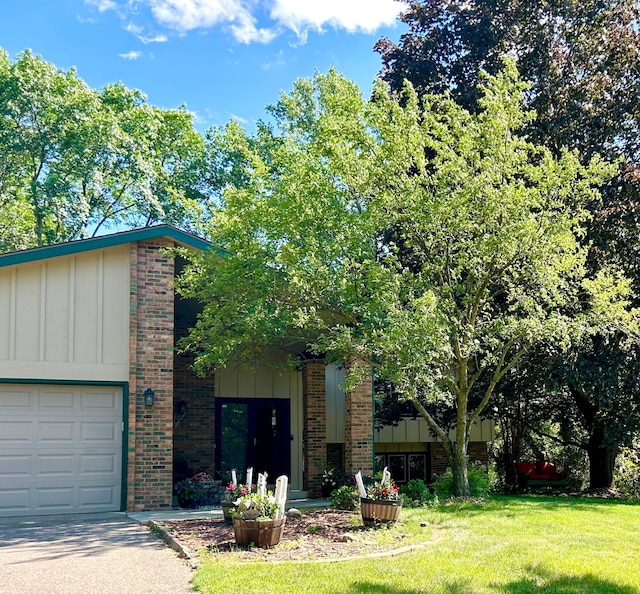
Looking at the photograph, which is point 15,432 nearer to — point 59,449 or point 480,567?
point 59,449

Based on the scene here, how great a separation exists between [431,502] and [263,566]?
217 inches

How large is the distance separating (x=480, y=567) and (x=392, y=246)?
569 cm

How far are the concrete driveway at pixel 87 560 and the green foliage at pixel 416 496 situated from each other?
176 inches

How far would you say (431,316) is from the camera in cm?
1104

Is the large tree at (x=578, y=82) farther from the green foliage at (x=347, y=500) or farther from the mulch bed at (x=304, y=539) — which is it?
the mulch bed at (x=304, y=539)

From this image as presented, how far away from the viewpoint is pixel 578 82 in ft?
56.0

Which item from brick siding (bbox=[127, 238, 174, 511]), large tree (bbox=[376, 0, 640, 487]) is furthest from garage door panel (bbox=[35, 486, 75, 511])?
large tree (bbox=[376, 0, 640, 487])

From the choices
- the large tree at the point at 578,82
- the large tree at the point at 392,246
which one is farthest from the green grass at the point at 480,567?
the large tree at the point at 578,82

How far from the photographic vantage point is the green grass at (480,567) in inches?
275

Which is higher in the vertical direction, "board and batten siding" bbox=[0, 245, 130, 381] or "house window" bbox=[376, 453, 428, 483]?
"board and batten siding" bbox=[0, 245, 130, 381]

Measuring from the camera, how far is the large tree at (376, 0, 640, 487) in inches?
625

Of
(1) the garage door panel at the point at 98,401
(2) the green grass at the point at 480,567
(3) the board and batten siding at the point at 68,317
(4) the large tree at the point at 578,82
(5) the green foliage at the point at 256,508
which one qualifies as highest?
(4) the large tree at the point at 578,82

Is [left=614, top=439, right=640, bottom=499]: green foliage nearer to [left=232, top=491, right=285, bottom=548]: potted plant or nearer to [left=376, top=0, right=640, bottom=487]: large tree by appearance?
[left=376, top=0, right=640, bottom=487]: large tree

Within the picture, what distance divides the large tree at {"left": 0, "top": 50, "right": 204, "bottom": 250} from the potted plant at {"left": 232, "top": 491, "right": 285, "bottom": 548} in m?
17.3
